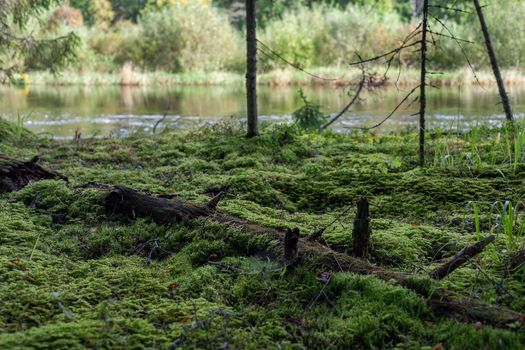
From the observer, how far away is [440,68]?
105 ft

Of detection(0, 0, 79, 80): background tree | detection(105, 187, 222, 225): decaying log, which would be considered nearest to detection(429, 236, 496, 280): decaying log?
detection(105, 187, 222, 225): decaying log

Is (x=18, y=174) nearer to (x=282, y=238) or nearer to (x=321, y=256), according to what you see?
(x=282, y=238)

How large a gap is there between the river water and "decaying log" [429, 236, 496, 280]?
694cm

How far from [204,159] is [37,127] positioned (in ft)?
26.0

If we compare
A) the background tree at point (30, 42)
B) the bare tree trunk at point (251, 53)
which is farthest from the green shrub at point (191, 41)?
the bare tree trunk at point (251, 53)

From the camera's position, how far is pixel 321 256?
295cm

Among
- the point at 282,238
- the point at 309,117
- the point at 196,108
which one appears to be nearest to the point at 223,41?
the point at 196,108

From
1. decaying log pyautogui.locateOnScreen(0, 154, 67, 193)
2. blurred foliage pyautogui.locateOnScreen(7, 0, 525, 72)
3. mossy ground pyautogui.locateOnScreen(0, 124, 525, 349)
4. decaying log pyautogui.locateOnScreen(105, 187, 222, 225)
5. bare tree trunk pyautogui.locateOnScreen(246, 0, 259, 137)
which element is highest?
blurred foliage pyautogui.locateOnScreen(7, 0, 525, 72)

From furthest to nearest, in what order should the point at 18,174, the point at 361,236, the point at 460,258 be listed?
the point at 18,174
the point at 361,236
the point at 460,258

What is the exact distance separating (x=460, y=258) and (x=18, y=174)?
3838 millimetres

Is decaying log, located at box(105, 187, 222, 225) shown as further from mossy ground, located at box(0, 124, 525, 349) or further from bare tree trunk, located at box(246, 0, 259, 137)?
bare tree trunk, located at box(246, 0, 259, 137)

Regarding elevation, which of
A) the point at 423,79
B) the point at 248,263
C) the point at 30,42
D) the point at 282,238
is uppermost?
the point at 30,42

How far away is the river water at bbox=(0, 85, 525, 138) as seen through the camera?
1283cm

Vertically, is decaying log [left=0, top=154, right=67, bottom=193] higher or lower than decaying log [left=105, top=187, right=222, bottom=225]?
higher
